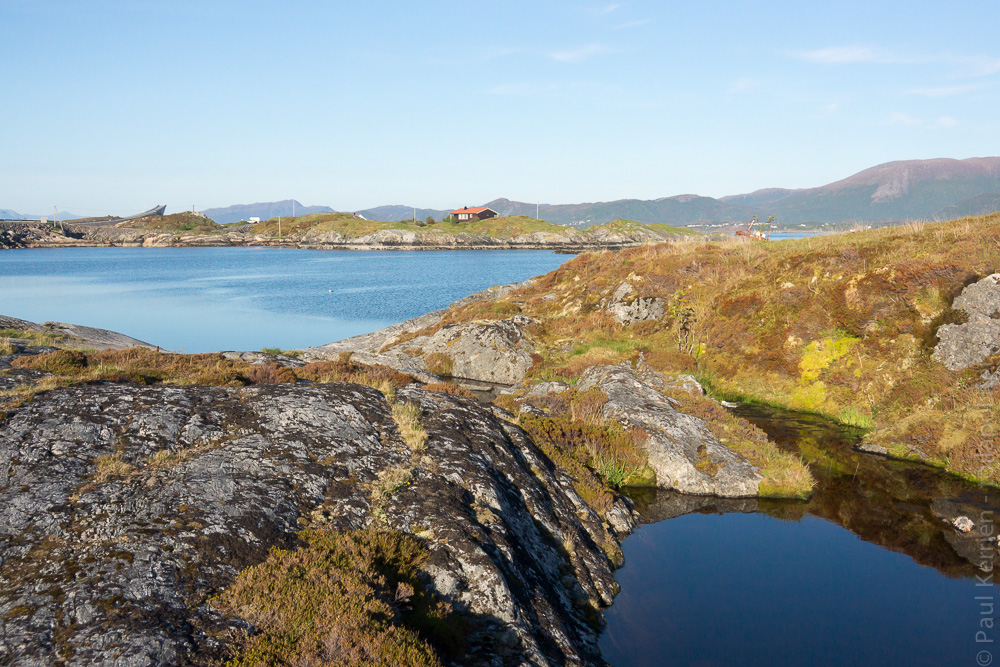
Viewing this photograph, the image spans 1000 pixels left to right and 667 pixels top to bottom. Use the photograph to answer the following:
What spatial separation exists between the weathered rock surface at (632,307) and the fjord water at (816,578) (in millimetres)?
17176

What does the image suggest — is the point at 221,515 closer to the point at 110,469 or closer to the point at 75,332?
the point at 110,469

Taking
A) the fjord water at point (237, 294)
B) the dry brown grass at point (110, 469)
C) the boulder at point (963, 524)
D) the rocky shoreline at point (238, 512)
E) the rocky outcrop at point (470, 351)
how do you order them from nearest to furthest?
1. the rocky shoreline at point (238, 512)
2. the dry brown grass at point (110, 469)
3. the boulder at point (963, 524)
4. the rocky outcrop at point (470, 351)
5. the fjord water at point (237, 294)

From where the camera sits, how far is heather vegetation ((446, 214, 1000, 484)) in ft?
72.8

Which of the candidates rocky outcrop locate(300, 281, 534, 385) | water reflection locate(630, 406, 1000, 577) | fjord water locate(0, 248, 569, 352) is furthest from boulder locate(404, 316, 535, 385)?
fjord water locate(0, 248, 569, 352)

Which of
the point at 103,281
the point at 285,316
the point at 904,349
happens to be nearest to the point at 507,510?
the point at 904,349

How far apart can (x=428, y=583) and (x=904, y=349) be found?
2562 centimetres

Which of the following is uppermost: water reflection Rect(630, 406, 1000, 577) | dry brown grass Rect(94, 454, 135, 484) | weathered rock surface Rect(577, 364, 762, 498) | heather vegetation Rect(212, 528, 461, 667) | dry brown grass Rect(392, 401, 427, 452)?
dry brown grass Rect(94, 454, 135, 484)

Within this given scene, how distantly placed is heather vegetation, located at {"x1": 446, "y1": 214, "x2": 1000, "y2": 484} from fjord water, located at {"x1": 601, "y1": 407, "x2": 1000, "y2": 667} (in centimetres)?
300

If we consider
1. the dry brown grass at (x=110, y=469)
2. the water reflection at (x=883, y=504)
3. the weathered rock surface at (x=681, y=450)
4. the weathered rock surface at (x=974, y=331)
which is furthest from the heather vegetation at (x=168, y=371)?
the weathered rock surface at (x=974, y=331)

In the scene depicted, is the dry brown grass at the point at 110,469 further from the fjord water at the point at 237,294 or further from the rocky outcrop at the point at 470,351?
the fjord water at the point at 237,294

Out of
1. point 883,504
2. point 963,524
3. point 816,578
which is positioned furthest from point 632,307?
point 816,578

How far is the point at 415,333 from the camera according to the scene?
136ft

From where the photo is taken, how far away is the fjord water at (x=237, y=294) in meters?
53.8

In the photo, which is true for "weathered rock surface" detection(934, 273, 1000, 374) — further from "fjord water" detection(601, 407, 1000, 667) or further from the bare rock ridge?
the bare rock ridge
